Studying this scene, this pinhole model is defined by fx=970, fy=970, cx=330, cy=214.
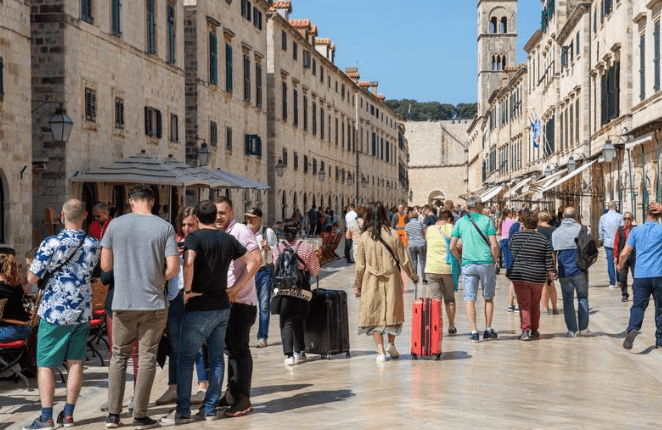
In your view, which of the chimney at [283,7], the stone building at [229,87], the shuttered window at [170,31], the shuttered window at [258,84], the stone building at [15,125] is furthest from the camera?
the chimney at [283,7]

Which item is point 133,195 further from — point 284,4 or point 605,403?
point 284,4

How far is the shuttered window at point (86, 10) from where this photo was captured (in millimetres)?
21312

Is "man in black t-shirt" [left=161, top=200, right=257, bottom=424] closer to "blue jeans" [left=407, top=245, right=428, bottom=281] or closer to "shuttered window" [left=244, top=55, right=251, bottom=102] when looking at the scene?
"blue jeans" [left=407, top=245, right=428, bottom=281]

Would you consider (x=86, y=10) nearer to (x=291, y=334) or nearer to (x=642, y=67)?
(x=291, y=334)

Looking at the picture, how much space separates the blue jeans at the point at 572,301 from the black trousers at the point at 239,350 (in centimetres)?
578

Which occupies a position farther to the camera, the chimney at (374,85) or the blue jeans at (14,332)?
the chimney at (374,85)

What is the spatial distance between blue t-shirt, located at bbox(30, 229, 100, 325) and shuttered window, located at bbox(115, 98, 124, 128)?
1621cm

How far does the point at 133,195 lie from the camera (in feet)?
24.5

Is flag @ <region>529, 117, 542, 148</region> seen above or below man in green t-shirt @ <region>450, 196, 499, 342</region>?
above

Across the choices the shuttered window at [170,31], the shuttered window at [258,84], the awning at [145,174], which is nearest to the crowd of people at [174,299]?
the awning at [145,174]

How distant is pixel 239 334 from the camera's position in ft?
27.2

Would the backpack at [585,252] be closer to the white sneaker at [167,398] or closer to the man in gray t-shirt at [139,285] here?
the white sneaker at [167,398]

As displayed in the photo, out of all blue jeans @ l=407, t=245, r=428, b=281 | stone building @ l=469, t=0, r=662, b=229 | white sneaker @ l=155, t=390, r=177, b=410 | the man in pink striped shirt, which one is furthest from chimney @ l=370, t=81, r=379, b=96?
white sneaker @ l=155, t=390, r=177, b=410

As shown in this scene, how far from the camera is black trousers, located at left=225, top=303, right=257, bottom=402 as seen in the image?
803cm
